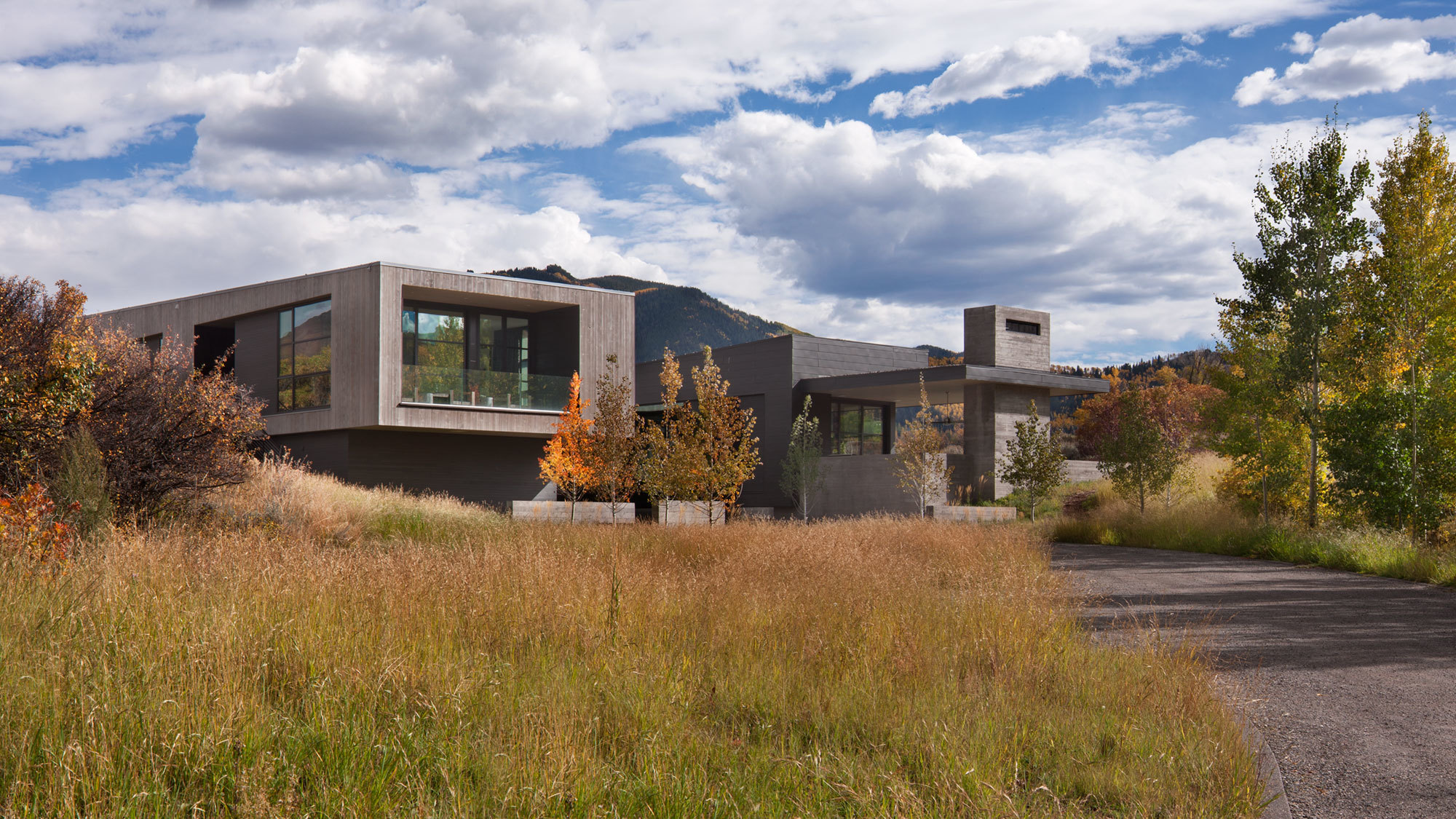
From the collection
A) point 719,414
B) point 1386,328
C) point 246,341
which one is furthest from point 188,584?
point 246,341

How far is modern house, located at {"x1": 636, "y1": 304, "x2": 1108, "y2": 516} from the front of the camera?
2925 cm

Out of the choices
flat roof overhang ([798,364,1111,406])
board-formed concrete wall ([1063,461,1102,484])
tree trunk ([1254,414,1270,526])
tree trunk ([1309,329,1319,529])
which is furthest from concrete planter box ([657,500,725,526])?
board-formed concrete wall ([1063,461,1102,484])

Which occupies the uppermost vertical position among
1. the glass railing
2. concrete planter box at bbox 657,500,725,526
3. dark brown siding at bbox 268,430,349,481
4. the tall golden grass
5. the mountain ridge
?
the mountain ridge

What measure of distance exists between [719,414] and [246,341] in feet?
54.5

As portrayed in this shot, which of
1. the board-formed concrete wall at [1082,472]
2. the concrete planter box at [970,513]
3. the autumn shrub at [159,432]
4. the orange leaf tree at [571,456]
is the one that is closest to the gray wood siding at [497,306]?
the orange leaf tree at [571,456]

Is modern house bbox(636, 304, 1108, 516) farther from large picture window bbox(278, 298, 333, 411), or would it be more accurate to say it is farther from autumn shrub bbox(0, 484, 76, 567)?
autumn shrub bbox(0, 484, 76, 567)

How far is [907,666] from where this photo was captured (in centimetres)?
547

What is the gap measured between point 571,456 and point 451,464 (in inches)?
211

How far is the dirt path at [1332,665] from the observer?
4.75 metres

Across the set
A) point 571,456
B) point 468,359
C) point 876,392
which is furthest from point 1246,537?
point 468,359

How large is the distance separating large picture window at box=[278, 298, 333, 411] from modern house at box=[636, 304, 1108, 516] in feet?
41.4

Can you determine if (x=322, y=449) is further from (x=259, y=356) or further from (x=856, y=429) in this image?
(x=856, y=429)

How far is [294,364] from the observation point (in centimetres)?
2592

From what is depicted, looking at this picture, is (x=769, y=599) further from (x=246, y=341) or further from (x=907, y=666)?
(x=246, y=341)
